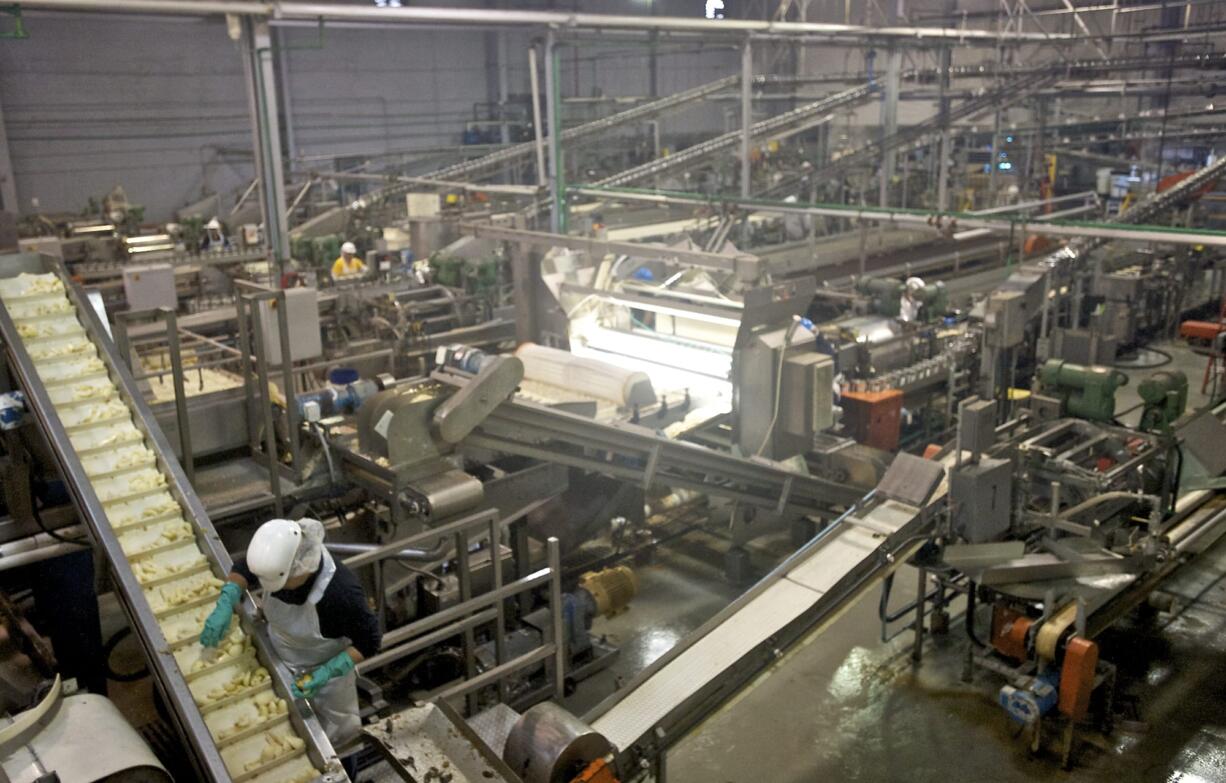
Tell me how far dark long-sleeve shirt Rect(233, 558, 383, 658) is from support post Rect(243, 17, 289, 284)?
5.52 m

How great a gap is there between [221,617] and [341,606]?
40 cm

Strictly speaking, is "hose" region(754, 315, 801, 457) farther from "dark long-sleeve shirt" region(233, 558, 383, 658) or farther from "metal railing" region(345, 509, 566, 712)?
"dark long-sleeve shirt" region(233, 558, 383, 658)

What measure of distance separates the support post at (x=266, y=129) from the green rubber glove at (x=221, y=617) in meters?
A: 5.53

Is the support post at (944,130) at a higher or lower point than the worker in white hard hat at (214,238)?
higher

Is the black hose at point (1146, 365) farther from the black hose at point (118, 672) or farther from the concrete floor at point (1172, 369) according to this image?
the black hose at point (118, 672)

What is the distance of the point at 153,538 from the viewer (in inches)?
154

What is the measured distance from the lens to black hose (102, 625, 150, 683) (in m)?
5.61

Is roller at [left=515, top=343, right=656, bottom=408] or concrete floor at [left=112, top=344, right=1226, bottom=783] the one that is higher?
roller at [left=515, top=343, right=656, bottom=408]

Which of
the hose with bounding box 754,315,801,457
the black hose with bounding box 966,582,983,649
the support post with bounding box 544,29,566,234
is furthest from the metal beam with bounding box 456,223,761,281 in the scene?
the support post with bounding box 544,29,566,234

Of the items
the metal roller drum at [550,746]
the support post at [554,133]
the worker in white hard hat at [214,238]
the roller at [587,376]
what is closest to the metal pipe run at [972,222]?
the support post at [554,133]

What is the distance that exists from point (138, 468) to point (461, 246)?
7.18 metres

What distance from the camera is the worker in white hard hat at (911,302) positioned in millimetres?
9148

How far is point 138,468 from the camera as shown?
4.16 metres

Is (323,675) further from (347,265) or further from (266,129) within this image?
(347,265)
